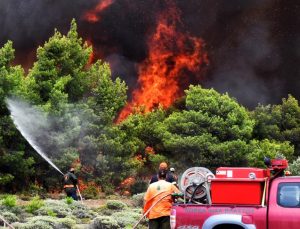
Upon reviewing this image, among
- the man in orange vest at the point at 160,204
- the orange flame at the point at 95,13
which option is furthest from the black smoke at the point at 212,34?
the man in orange vest at the point at 160,204

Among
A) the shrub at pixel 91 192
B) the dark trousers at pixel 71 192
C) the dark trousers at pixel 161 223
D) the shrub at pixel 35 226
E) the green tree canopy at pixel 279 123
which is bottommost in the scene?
the dark trousers at pixel 161 223

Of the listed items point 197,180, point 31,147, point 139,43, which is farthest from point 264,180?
point 139,43

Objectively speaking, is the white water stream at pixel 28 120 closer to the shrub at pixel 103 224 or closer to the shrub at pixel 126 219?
the shrub at pixel 126 219

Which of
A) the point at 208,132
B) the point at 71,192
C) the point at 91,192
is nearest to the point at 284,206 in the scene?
the point at 71,192

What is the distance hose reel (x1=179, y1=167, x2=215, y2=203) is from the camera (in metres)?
12.0

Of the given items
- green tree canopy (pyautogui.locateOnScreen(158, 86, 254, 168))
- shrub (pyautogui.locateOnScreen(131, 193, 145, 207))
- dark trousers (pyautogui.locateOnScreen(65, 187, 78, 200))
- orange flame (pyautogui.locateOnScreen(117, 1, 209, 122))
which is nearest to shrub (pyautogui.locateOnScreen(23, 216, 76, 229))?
dark trousers (pyautogui.locateOnScreen(65, 187, 78, 200))

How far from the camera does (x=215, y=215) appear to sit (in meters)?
11.4

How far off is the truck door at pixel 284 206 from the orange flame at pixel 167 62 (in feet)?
149

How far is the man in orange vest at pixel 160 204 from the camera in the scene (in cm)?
1300

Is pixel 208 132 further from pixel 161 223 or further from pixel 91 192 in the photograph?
pixel 161 223

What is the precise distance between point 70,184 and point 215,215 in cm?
1412

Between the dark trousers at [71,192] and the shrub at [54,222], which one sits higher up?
the dark trousers at [71,192]

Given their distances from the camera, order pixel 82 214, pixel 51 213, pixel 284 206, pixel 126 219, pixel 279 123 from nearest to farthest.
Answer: pixel 284 206 < pixel 126 219 < pixel 51 213 < pixel 82 214 < pixel 279 123

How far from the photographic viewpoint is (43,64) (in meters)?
35.3
